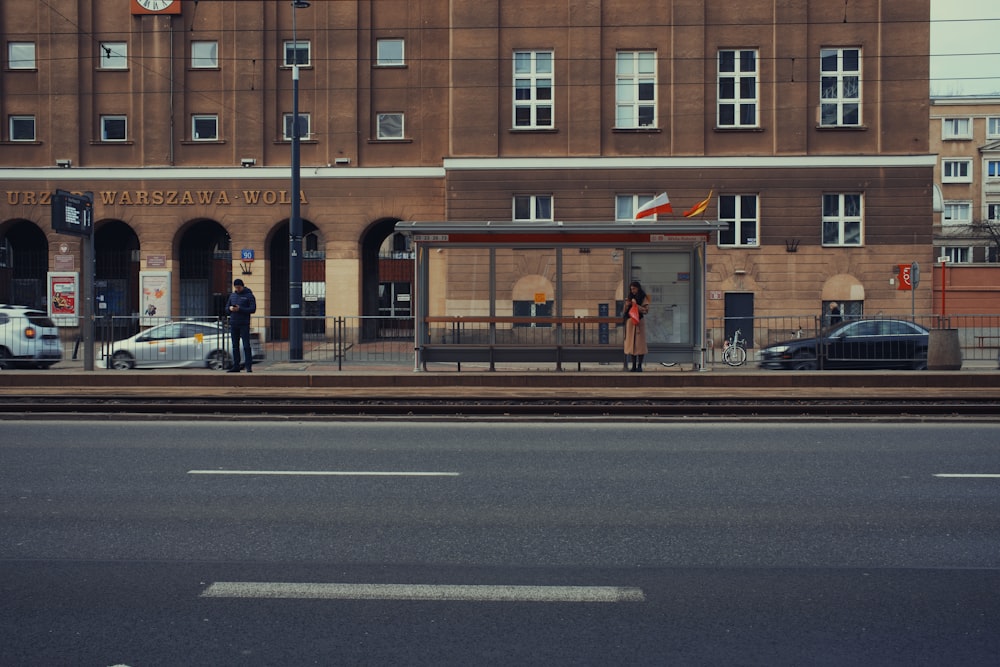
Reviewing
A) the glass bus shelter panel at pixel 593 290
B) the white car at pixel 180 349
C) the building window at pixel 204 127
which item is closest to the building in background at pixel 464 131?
the building window at pixel 204 127

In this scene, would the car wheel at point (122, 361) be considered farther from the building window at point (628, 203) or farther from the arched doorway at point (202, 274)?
the building window at point (628, 203)

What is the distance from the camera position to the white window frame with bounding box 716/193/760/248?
1273 inches

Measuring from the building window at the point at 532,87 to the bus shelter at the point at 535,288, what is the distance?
1533 centimetres

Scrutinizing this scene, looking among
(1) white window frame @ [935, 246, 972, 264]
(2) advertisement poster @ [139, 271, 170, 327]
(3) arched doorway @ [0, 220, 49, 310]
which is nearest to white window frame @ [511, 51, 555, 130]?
(2) advertisement poster @ [139, 271, 170, 327]

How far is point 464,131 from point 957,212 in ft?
169

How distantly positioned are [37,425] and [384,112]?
2343cm

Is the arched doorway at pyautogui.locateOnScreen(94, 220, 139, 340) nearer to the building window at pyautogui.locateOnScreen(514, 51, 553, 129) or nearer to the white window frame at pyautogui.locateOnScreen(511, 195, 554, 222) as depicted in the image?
the white window frame at pyautogui.locateOnScreen(511, 195, 554, 222)

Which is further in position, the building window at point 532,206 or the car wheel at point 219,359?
the building window at point 532,206

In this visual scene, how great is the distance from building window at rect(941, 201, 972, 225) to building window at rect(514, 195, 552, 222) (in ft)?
159

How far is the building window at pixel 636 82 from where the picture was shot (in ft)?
107

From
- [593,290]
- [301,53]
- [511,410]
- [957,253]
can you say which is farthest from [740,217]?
[957,253]

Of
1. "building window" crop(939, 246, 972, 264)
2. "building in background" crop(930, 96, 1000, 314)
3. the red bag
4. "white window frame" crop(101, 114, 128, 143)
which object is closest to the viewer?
the red bag

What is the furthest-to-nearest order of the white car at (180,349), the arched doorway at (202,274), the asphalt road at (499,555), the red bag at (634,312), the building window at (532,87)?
the arched doorway at (202,274)
the building window at (532,87)
the white car at (180,349)
the red bag at (634,312)
the asphalt road at (499,555)

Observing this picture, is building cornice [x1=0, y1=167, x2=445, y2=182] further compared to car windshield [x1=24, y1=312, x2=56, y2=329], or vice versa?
building cornice [x1=0, y1=167, x2=445, y2=182]
